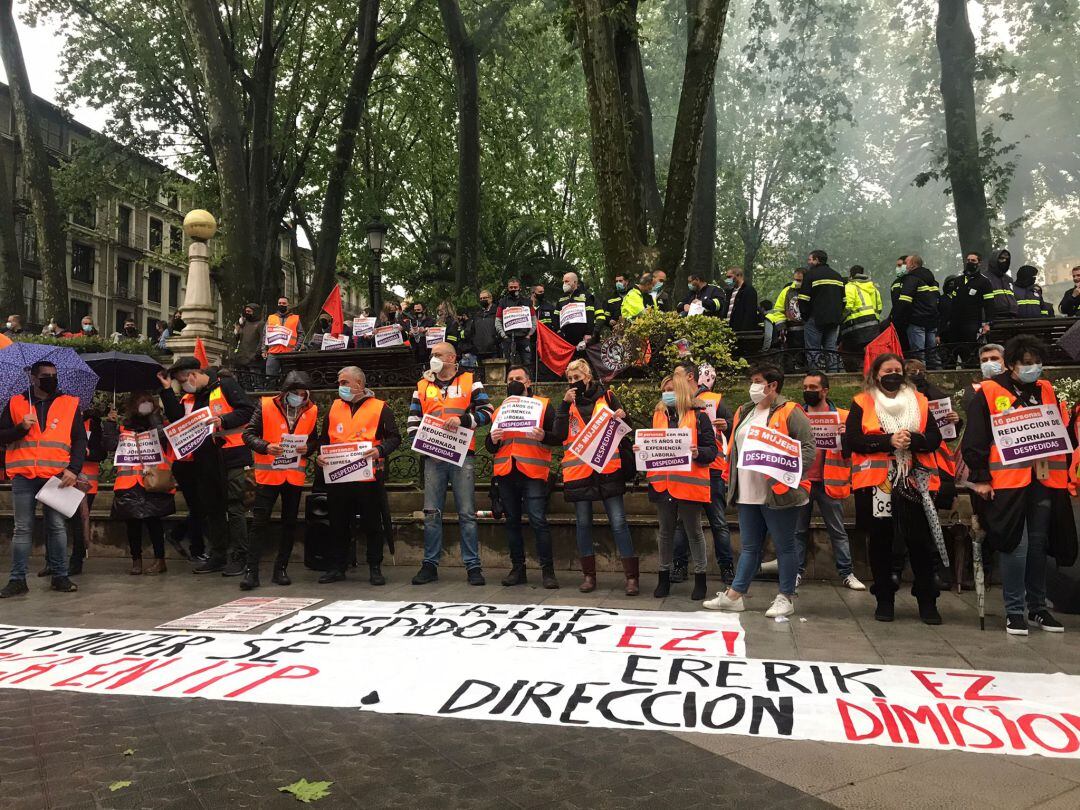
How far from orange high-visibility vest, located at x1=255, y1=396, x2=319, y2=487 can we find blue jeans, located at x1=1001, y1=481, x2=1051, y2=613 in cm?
594

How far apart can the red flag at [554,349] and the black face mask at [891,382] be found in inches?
326

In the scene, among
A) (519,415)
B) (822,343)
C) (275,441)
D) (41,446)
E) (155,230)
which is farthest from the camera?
(155,230)

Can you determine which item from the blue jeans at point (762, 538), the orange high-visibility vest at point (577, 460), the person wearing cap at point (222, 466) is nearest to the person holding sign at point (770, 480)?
the blue jeans at point (762, 538)

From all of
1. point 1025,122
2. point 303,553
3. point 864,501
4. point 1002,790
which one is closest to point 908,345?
point 864,501

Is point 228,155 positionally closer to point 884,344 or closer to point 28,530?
point 28,530

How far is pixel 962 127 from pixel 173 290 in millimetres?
57626

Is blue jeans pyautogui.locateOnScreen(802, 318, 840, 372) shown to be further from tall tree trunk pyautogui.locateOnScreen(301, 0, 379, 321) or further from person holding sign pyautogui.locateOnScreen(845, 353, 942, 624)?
tall tree trunk pyautogui.locateOnScreen(301, 0, 379, 321)

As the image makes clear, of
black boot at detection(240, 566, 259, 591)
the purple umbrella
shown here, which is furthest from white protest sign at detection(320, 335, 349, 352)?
black boot at detection(240, 566, 259, 591)

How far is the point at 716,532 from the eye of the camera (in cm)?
777

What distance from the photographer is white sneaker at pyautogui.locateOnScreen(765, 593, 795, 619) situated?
645 centimetres

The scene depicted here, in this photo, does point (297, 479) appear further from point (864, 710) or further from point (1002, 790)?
point (1002, 790)

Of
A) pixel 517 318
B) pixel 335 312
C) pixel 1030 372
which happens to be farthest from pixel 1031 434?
pixel 335 312

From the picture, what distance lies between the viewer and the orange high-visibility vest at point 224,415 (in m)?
8.71

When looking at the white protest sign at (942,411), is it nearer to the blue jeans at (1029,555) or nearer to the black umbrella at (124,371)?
the blue jeans at (1029,555)
